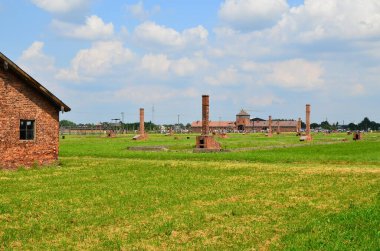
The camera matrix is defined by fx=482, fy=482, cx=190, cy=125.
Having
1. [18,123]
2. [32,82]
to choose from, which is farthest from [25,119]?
[32,82]

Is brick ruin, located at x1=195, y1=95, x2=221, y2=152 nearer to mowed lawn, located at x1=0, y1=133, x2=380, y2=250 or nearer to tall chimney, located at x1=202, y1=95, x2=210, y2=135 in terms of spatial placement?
tall chimney, located at x1=202, y1=95, x2=210, y2=135

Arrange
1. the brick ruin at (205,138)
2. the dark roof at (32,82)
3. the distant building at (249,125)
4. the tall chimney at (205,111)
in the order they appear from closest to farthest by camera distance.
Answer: the dark roof at (32,82)
the brick ruin at (205,138)
the tall chimney at (205,111)
the distant building at (249,125)

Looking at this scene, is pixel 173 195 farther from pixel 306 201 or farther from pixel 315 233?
pixel 315 233

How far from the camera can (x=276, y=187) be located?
1617 cm

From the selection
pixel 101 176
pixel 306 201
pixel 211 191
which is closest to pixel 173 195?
pixel 211 191

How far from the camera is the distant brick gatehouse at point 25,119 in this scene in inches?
885

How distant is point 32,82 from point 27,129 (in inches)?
92.2

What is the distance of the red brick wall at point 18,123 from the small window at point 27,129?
0.74 feet

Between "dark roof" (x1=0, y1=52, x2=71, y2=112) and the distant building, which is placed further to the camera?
the distant building

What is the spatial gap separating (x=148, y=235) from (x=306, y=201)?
5.58m

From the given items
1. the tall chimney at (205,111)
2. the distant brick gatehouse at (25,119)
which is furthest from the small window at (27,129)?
the tall chimney at (205,111)

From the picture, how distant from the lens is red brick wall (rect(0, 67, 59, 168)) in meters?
22.5

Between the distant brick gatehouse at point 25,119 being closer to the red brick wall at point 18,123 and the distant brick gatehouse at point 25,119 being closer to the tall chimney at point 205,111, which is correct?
the red brick wall at point 18,123

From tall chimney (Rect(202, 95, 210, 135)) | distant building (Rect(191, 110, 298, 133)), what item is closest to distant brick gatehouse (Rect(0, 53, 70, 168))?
tall chimney (Rect(202, 95, 210, 135))
